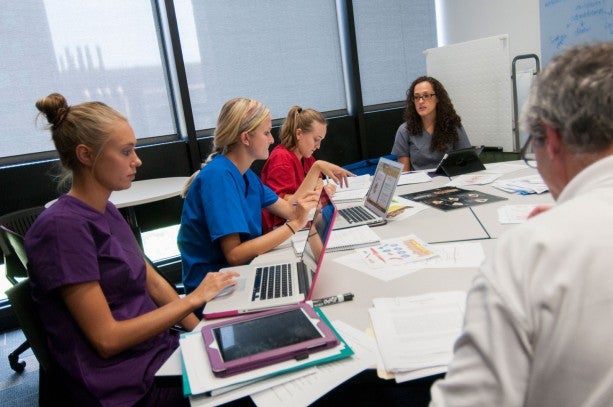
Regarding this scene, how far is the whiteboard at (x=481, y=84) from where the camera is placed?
359 cm

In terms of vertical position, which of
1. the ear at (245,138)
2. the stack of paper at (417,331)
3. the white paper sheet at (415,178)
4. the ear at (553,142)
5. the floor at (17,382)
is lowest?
the floor at (17,382)

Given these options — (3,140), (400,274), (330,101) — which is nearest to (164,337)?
(400,274)

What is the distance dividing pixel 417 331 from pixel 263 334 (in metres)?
0.34

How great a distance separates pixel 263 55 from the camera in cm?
381

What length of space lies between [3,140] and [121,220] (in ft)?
7.24

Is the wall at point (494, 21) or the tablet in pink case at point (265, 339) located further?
the wall at point (494, 21)

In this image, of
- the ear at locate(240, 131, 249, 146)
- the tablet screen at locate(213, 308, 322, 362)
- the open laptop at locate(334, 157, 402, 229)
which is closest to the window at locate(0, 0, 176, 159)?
the ear at locate(240, 131, 249, 146)

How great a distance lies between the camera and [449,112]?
330 centimetres

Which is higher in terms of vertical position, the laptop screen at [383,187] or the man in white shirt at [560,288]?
the man in white shirt at [560,288]

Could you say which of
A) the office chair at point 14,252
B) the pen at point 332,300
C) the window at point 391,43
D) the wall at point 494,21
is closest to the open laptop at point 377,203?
the pen at point 332,300

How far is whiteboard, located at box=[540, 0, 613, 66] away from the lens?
2.86 m

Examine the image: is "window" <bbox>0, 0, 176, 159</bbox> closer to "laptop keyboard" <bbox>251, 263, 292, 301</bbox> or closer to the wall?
"laptop keyboard" <bbox>251, 263, 292, 301</bbox>

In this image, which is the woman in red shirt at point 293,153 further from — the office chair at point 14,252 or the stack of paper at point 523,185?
the office chair at point 14,252

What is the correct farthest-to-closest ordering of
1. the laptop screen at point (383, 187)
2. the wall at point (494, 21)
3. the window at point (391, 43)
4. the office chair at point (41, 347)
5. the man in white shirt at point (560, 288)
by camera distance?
the window at point (391, 43)
the wall at point (494, 21)
the laptop screen at point (383, 187)
the office chair at point (41, 347)
the man in white shirt at point (560, 288)
